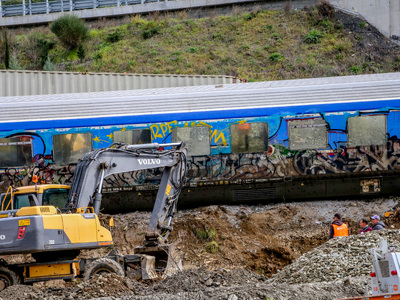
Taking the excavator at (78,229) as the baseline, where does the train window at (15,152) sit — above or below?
above

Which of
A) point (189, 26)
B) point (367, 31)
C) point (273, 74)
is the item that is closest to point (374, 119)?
point (273, 74)

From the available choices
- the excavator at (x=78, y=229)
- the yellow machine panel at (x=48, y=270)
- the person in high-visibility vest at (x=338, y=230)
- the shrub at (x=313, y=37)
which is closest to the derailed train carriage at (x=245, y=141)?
the excavator at (x=78, y=229)

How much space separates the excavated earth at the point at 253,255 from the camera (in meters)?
9.85

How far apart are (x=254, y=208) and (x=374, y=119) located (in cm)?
384

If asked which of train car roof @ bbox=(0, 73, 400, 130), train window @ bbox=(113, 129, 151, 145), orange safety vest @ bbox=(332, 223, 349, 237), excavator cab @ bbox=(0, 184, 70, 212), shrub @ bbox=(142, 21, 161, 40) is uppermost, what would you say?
shrub @ bbox=(142, 21, 161, 40)

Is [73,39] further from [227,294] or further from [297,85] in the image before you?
[227,294]

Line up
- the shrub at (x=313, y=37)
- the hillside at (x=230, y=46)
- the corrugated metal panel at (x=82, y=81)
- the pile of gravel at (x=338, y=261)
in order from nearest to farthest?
the pile of gravel at (x=338, y=261), the corrugated metal panel at (x=82, y=81), the hillside at (x=230, y=46), the shrub at (x=313, y=37)

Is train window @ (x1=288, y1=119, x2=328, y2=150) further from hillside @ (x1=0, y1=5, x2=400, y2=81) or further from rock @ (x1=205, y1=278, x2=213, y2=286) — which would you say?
hillside @ (x1=0, y1=5, x2=400, y2=81)

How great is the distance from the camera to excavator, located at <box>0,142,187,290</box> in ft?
36.2

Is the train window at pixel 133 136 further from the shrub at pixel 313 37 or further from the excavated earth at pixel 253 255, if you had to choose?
the shrub at pixel 313 37

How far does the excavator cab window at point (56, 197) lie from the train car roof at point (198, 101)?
15.8 ft

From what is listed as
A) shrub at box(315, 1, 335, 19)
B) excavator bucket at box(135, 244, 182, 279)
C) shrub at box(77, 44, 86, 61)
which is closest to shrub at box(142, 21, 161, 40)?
shrub at box(77, 44, 86, 61)

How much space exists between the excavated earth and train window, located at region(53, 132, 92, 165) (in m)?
1.93

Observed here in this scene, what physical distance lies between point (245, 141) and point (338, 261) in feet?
19.6
